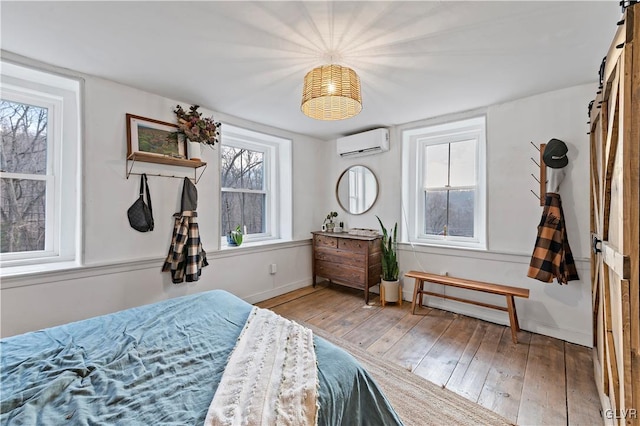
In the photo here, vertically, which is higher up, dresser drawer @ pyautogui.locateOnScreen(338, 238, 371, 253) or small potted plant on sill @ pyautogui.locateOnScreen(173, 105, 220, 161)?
small potted plant on sill @ pyautogui.locateOnScreen(173, 105, 220, 161)

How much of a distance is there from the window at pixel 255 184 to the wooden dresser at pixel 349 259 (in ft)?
1.85

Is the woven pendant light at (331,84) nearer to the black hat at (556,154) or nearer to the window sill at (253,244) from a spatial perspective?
the black hat at (556,154)

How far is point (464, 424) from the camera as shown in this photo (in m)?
1.43

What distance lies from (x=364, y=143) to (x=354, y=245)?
1.33 m

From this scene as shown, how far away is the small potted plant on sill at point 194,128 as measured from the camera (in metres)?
2.50

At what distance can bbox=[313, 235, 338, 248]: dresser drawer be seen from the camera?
3.49 metres

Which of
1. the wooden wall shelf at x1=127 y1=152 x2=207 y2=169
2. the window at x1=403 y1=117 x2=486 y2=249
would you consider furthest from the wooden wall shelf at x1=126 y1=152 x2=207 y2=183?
the window at x1=403 y1=117 x2=486 y2=249

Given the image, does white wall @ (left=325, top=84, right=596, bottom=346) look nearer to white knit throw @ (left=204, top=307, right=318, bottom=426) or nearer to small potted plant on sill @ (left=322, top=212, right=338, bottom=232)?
small potted plant on sill @ (left=322, top=212, right=338, bottom=232)

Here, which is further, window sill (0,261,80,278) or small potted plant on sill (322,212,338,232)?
small potted plant on sill (322,212,338,232)

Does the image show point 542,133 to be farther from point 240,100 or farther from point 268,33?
point 240,100

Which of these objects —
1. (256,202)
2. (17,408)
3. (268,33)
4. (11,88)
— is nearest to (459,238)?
(256,202)

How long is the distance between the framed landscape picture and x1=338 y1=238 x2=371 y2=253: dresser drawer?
203 centimetres

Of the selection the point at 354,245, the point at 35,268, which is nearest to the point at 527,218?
the point at 354,245

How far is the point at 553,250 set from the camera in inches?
87.7
